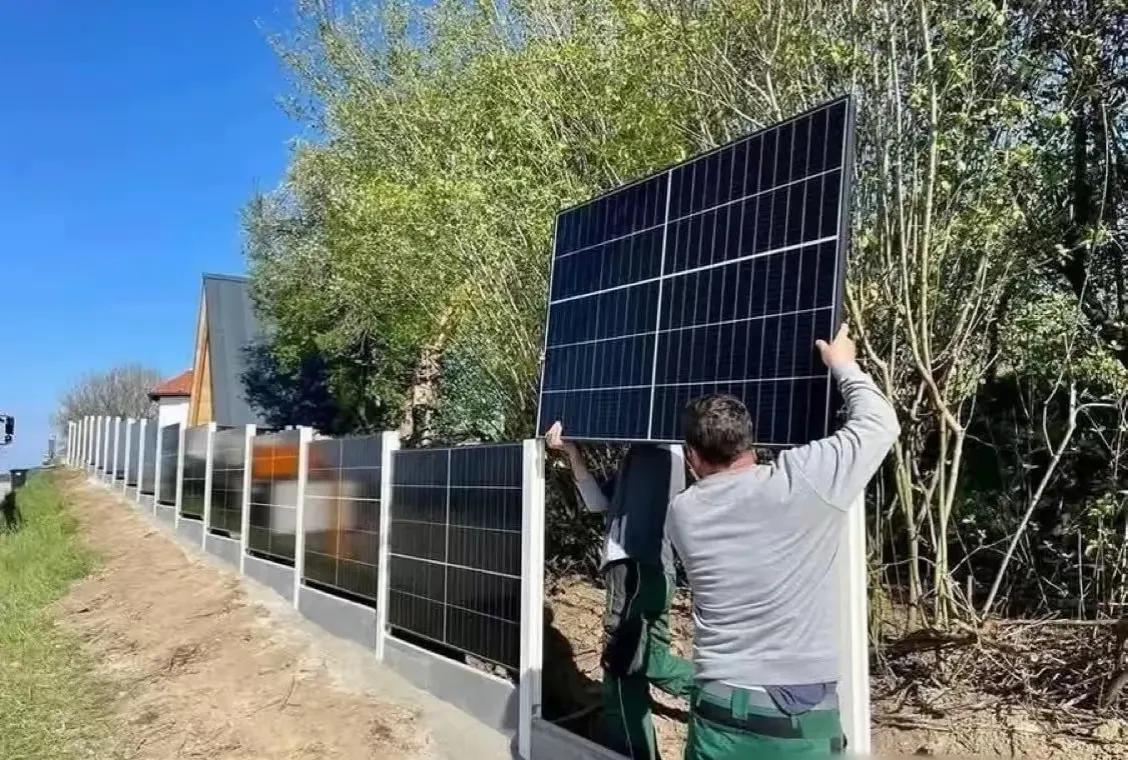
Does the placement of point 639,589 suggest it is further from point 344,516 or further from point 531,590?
point 344,516

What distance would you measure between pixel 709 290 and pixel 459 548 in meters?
2.95

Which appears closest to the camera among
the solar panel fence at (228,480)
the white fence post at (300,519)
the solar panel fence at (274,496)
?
the white fence post at (300,519)

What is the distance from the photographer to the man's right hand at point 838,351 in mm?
3377

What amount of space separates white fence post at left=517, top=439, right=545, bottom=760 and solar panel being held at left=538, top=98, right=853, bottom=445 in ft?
1.09

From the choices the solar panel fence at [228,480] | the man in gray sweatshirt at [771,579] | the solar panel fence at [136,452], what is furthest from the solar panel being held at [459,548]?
→ the solar panel fence at [136,452]

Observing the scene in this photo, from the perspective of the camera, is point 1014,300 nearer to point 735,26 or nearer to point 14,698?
point 735,26

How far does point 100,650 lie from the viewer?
883cm

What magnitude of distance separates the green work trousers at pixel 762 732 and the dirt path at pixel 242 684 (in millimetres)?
3099

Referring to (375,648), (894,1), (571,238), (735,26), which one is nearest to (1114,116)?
(894,1)

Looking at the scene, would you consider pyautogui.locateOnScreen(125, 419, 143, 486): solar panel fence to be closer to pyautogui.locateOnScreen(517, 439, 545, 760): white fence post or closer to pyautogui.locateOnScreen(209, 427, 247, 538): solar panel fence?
pyautogui.locateOnScreen(209, 427, 247, 538): solar panel fence

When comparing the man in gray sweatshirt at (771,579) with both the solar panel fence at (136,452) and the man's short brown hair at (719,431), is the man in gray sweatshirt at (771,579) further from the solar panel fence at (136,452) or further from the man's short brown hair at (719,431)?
the solar panel fence at (136,452)

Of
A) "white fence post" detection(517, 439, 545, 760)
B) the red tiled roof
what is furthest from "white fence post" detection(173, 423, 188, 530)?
the red tiled roof

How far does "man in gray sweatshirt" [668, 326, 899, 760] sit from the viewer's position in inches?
112

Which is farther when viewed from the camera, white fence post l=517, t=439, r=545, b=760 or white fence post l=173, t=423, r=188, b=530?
white fence post l=173, t=423, r=188, b=530
